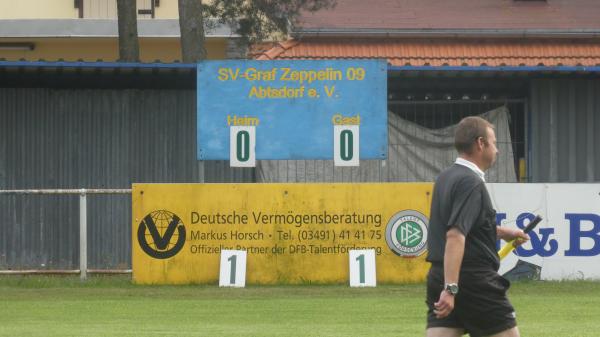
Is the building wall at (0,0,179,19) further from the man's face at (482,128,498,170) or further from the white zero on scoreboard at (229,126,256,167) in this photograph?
the man's face at (482,128,498,170)

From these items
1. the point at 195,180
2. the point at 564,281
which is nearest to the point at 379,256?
the point at 564,281

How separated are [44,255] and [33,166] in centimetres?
146

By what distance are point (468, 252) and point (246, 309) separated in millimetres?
7626

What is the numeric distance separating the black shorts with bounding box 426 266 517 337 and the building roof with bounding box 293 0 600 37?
21.3 meters

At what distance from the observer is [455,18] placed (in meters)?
31.0

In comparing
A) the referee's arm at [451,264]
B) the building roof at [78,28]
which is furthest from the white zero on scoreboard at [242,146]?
the building roof at [78,28]

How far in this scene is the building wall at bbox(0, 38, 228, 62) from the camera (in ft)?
109

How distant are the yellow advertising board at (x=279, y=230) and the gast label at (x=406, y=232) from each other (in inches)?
0.5

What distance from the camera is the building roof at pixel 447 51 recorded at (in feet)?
91.2

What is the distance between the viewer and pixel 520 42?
1139 inches

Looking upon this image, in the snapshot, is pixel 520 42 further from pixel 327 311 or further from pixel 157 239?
pixel 327 311

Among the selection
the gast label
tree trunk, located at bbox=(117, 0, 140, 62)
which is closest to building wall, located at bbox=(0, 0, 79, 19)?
tree trunk, located at bbox=(117, 0, 140, 62)

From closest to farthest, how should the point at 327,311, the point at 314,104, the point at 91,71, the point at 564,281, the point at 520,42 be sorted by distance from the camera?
1. the point at 327,311
2. the point at 564,281
3. the point at 314,104
4. the point at 91,71
5. the point at 520,42

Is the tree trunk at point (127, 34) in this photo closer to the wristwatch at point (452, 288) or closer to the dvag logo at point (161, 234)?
the dvag logo at point (161, 234)
